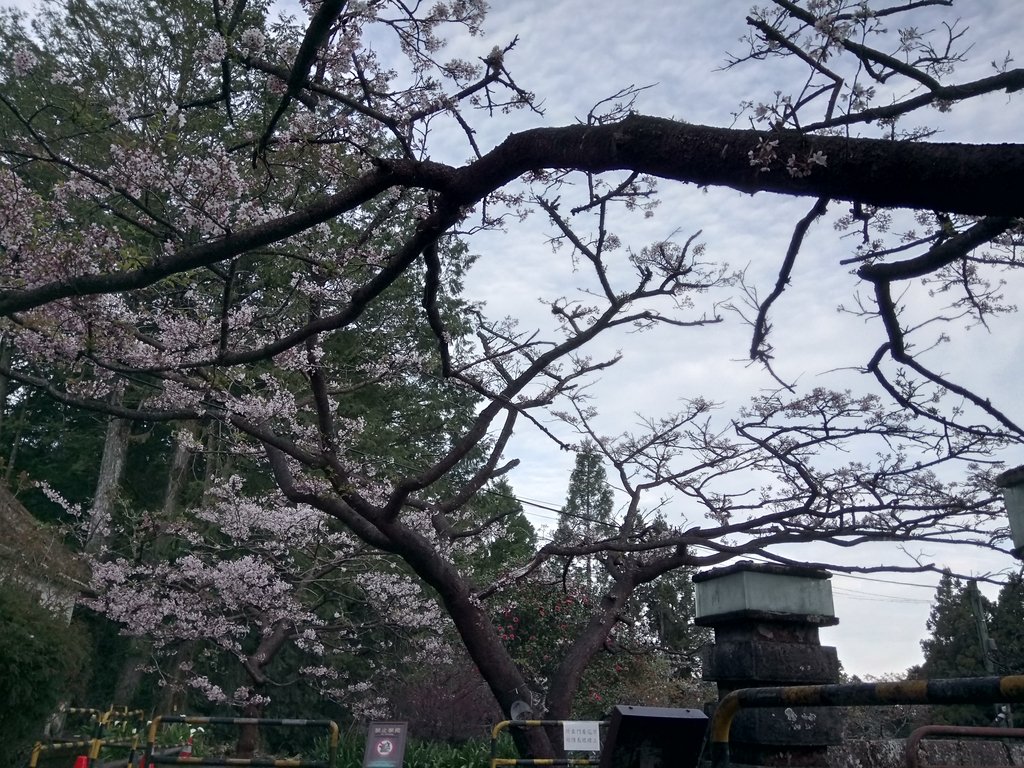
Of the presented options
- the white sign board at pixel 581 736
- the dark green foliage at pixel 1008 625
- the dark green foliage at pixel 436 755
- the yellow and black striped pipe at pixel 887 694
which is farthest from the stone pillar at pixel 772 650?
the dark green foliage at pixel 1008 625

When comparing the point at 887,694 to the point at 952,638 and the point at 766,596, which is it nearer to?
the point at 766,596

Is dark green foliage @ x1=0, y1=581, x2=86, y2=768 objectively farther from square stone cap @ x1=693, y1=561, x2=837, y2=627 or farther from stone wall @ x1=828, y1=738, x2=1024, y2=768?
stone wall @ x1=828, y1=738, x2=1024, y2=768

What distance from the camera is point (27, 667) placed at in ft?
25.3

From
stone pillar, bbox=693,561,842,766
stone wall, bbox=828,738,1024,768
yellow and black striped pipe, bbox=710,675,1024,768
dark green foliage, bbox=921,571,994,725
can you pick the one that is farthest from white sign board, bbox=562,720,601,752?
dark green foliage, bbox=921,571,994,725

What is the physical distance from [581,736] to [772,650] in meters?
3.32

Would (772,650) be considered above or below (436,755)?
above

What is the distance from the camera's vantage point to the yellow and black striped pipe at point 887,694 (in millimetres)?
1708

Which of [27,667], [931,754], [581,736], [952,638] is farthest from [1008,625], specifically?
[27,667]

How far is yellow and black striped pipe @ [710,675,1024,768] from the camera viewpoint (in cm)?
171

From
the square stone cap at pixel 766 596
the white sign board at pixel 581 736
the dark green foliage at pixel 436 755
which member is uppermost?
the square stone cap at pixel 766 596

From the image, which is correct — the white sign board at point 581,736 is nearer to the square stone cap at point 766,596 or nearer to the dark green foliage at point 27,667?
the square stone cap at point 766,596

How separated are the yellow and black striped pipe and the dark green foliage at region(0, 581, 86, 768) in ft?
25.0

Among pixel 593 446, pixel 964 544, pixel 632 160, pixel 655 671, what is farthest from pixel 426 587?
pixel 632 160

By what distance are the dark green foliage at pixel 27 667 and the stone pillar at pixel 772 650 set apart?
22.3 feet
